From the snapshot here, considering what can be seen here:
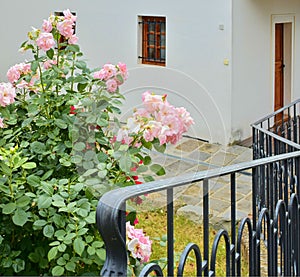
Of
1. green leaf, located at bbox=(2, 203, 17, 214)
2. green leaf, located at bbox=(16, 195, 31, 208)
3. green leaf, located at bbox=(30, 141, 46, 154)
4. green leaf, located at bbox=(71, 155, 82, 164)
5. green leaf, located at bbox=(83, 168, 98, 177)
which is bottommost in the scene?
green leaf, located at bbox=(2, 203, 17, 214)

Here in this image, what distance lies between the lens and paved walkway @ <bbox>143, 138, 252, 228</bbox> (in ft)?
7.47

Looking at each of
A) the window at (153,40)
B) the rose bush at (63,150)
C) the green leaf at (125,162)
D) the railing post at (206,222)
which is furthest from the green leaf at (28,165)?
the window at (153,40)

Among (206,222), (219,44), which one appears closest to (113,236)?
(206,222)

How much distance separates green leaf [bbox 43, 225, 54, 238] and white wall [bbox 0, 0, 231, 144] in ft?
14.9

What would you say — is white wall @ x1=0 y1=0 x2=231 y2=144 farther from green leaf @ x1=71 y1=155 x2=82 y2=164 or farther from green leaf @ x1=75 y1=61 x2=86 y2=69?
green leaf @ x1=71 y1=155 x2=82 y2=164

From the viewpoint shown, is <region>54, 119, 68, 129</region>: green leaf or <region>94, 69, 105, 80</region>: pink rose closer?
<region>54, 119, 68, 129</region>: green leaf

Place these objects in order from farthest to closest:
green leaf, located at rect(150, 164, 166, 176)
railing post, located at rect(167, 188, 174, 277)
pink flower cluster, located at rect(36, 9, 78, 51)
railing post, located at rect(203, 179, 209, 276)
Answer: pink flower cluster, located at rect(36, 9, 78, 51), green leaf, located at rect(150, 164, 166, 176), railing post, located at rect(203, 179, 209, 276), railing post, located at rect(167, 188, 174, 277)

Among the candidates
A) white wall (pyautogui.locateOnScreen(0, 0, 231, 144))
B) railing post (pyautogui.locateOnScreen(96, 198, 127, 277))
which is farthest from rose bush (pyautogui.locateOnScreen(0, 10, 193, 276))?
white wall (pyautogui.locateOnScreen(0, 0, 231, 144))

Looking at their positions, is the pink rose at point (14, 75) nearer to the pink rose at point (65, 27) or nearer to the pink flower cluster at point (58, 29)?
the pink flower cluster at point (58, 29)

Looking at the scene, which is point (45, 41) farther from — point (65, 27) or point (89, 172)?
point (89, 172)

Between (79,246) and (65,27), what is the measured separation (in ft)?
3.31

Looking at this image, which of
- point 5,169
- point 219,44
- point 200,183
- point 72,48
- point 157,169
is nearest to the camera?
point 5,169

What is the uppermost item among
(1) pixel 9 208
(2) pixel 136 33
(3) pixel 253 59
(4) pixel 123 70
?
(2) pixel 136 33

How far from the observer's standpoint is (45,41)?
230cm
